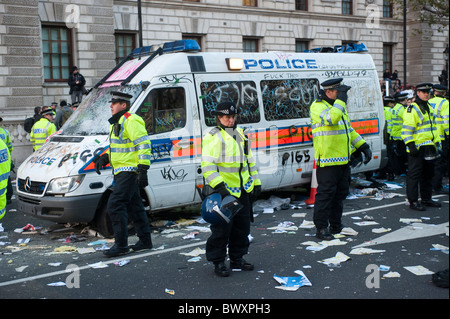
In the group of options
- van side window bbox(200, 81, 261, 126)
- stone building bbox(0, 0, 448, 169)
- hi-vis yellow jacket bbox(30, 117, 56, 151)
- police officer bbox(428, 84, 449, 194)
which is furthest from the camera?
stone building bbox(0, 0, 448, 169)

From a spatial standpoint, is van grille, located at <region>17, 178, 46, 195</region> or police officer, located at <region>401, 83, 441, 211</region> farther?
police officer, located at <region>401, 83, 441, 211</region>

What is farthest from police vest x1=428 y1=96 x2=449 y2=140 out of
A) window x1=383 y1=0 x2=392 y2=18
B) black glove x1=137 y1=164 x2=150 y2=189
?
window x1=383 y1=0 x2=392 y2=18

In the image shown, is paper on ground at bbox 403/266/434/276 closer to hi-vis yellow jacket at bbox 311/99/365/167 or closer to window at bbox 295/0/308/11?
hi-vis yellow jacket at bbox 311/99/365/167

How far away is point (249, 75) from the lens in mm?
9078

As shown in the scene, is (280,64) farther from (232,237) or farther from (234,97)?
(232,237)

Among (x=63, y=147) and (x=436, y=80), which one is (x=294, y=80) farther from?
(x=436, y=80)

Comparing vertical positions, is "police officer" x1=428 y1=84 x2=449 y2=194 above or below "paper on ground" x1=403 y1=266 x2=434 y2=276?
above

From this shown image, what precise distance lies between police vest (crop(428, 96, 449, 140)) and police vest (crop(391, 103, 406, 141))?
1.43 metres

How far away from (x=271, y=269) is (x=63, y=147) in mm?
3410

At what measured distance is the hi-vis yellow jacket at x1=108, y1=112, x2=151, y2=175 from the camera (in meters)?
6.64

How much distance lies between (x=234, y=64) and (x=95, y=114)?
2309mm

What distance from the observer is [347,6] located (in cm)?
3173

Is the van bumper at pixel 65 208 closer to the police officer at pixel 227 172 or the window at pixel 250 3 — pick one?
the police officer at pixel 227 172

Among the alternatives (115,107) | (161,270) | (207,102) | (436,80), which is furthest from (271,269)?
(436,80)
